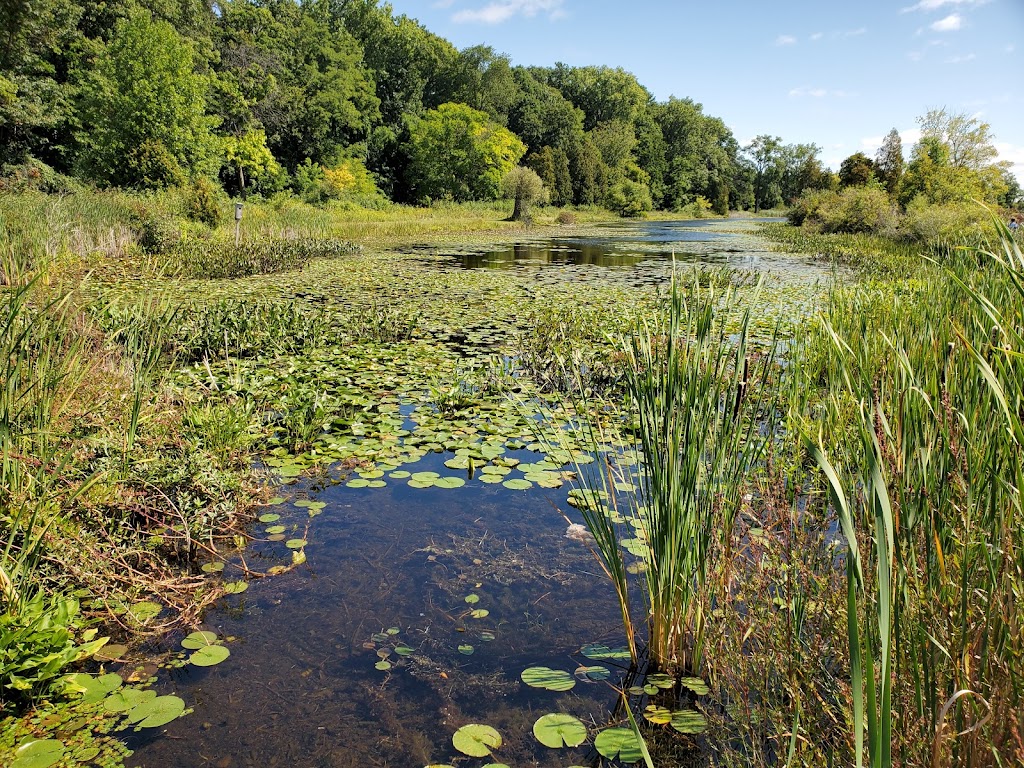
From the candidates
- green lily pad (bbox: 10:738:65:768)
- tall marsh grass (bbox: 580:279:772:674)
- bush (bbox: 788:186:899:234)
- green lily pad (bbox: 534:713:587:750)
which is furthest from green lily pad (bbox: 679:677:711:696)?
bush (bbox: 788:186:899:234)

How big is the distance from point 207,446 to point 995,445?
10.4 feet

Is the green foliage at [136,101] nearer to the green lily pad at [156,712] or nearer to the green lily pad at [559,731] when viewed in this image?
the green lily pad at [156,712]

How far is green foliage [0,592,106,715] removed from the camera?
1.73 metres

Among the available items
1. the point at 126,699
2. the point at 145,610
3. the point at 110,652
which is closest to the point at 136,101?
the point at 145,610

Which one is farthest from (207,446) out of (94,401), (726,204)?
(726,204)

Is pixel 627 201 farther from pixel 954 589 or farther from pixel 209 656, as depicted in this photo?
pixel 954 589

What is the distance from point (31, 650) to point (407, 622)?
1.15 metres

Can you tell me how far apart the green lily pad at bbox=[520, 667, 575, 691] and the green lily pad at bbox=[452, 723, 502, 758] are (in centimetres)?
25

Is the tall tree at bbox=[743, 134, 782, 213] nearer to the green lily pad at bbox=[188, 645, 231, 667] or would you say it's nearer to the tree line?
the tree line

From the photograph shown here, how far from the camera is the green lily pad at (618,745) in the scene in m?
1.72

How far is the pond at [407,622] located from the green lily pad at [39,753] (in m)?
0.19

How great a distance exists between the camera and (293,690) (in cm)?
202

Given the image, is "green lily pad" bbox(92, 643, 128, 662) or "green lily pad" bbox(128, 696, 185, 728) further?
"green lily pad" bbox(92, 643, 128, 662)

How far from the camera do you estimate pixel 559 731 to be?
1.83 m
